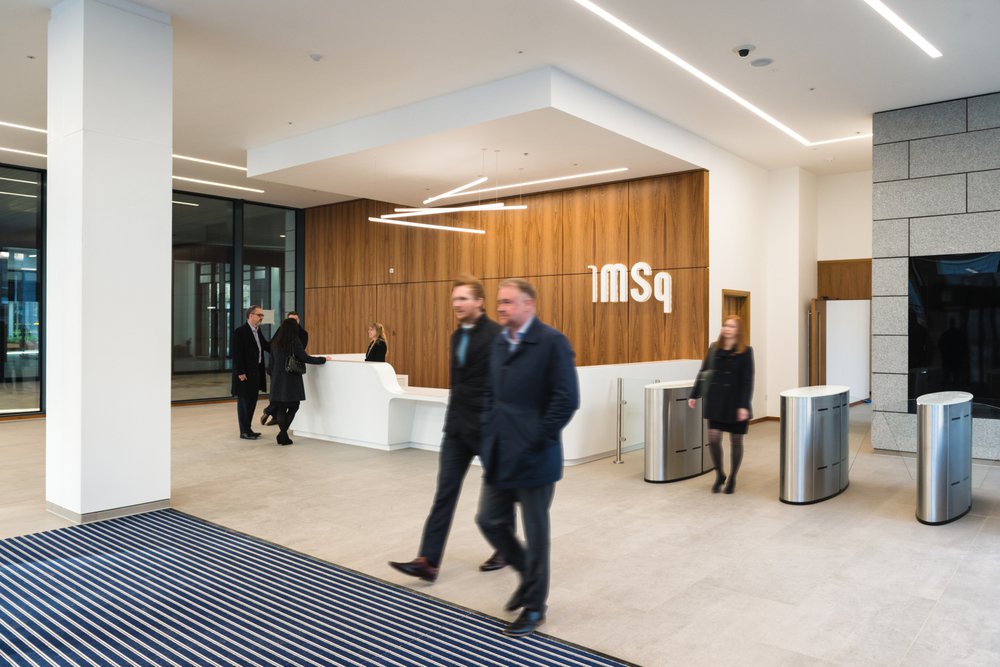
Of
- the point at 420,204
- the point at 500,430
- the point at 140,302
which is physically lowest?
the point at 500,430

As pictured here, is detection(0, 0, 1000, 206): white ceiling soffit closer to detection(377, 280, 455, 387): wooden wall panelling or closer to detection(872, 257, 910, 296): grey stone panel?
detection(872, 257, 910, 296): grey stone panel

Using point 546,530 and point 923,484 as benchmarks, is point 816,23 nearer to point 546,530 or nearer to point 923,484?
point 923,484

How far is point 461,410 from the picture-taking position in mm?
3777

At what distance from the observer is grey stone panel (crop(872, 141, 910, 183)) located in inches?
319

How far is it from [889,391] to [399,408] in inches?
226

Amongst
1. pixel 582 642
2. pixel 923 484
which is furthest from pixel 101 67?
pixel 923 484

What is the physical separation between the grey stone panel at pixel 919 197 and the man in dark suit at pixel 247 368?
298 inches

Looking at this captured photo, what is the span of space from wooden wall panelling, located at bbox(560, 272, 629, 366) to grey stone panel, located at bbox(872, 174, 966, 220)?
3.54 m

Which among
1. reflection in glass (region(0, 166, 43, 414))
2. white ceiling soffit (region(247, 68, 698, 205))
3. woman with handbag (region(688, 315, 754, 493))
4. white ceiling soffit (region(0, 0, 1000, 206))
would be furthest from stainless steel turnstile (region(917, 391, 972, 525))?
reflection in glass (region(0, 166, 43, 414))

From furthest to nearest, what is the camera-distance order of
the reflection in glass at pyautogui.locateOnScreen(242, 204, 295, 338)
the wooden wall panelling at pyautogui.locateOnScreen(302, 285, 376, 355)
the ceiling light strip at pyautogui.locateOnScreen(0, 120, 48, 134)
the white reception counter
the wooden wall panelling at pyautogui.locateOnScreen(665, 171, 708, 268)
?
the reflection in glass at pyautogui.locateOnScreen(242, 204, 295, 338), the wooden wall panelling at pyautogui.locateOnScreen(302, 285, 376, 355), the wooden wall panelling at pyautogui.locateOnScreen(665, 171, 708, 268), the ceiling light strip at pyautogui.locateOnScreen(0, 120, 48, 134), the white reception counter

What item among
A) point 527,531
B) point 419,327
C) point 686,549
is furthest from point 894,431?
point 419,327

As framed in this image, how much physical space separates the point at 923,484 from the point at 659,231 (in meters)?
5.49

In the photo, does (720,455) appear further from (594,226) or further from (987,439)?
(594,226)

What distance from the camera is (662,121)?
8656 mm
